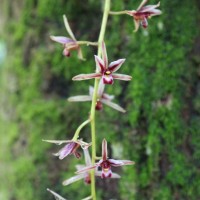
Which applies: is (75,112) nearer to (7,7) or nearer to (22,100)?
(22,100)

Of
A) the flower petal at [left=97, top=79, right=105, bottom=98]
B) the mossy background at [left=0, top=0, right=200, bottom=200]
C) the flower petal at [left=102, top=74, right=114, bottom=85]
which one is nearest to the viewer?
the flower petal at [left=102, top=74, right=114, bottom=85]

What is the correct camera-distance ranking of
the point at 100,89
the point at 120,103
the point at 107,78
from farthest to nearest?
1. the point at 120,103
2. the point at 100,89
3. the point at 107,78

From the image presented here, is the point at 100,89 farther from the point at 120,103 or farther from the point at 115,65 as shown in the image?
the point at 120,103

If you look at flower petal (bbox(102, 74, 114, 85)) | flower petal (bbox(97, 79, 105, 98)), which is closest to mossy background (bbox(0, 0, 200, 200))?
flower petal (bbox(97, 79, 105, 98))

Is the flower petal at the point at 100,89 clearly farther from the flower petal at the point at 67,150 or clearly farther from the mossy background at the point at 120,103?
the mossy background at the point at 120,103

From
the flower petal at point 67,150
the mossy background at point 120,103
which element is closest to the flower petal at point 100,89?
the flower petal at point 67,150

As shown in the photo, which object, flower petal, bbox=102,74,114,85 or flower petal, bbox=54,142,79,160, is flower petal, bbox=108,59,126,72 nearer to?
flower petal, bbox=102,74,114,85

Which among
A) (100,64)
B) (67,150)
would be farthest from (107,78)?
(67,150)

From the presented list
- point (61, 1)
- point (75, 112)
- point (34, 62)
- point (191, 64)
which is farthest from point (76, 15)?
point (191, 64)

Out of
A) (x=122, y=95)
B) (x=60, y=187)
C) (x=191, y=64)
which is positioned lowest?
(x=60, y=187)
